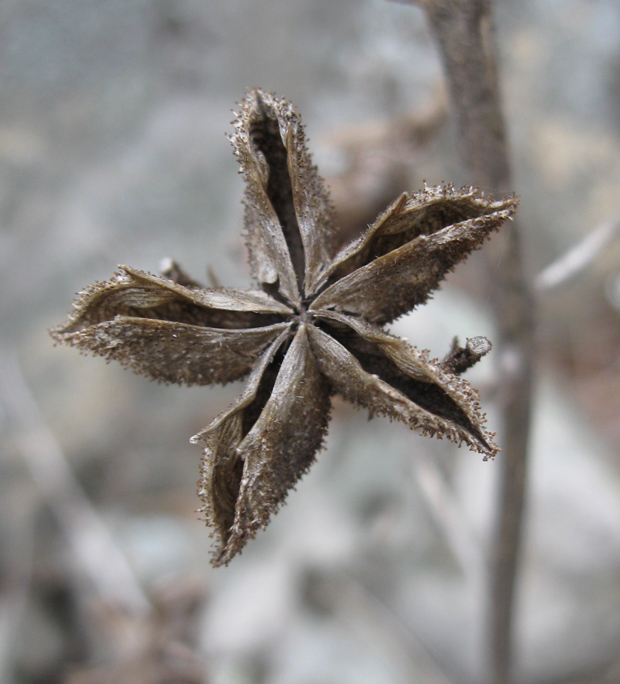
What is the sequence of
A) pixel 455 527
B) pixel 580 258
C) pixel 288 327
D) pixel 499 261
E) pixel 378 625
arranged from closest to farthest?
pixel 288 327, pixel 499 261, pixel 580 258, pixel 455 527, pixel 378 625

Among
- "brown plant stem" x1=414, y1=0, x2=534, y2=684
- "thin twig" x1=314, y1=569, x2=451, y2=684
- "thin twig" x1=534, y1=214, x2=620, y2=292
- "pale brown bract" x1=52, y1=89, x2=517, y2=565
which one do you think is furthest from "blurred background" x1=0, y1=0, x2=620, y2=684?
"pale brown bract" x1=52, y1=89, x2=517, y2=565

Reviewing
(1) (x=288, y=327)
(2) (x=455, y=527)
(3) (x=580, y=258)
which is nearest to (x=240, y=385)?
(2) (x=455, y=527)

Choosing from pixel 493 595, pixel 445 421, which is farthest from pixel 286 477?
pixel 493 595

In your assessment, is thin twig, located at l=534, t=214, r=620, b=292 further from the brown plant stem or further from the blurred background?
the blurred background

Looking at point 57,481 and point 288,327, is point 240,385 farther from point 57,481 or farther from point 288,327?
point 288,327

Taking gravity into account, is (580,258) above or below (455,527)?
above

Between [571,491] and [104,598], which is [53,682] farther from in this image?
[571,491]
